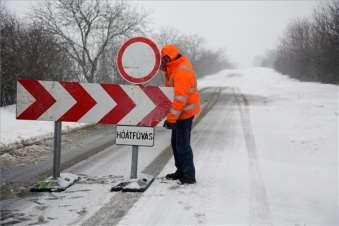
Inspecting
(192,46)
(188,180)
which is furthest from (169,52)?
(192,46)

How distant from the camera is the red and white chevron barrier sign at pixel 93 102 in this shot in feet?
19.1

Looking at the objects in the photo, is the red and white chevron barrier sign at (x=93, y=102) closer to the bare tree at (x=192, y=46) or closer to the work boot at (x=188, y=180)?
the work boot at (x=188, y=180)

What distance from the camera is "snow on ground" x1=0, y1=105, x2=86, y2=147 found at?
9.54 meters

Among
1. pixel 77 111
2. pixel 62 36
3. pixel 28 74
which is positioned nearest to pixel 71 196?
pixel 77 111

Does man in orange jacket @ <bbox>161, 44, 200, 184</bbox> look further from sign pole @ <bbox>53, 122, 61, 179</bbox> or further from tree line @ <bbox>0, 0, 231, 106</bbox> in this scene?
tree line @ <bbox>0, 0, 231, 106</bbox>

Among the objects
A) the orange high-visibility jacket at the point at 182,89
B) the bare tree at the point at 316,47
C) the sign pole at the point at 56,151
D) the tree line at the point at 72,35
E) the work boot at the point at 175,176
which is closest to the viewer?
the orange high-visibility jacket at the point at 182,89

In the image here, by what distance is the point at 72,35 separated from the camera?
19.5 m

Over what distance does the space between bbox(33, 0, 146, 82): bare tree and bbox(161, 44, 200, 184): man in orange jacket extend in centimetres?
1357

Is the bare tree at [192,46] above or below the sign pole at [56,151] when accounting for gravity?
above

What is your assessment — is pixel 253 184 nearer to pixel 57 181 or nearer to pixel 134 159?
pixel 134 159

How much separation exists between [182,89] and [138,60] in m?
0.69

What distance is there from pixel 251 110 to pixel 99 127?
7485 mm

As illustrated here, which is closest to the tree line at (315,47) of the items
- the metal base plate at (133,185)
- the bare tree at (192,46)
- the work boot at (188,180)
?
the bare tree at (192,46)

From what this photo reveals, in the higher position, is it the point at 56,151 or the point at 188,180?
the point at 56,151
